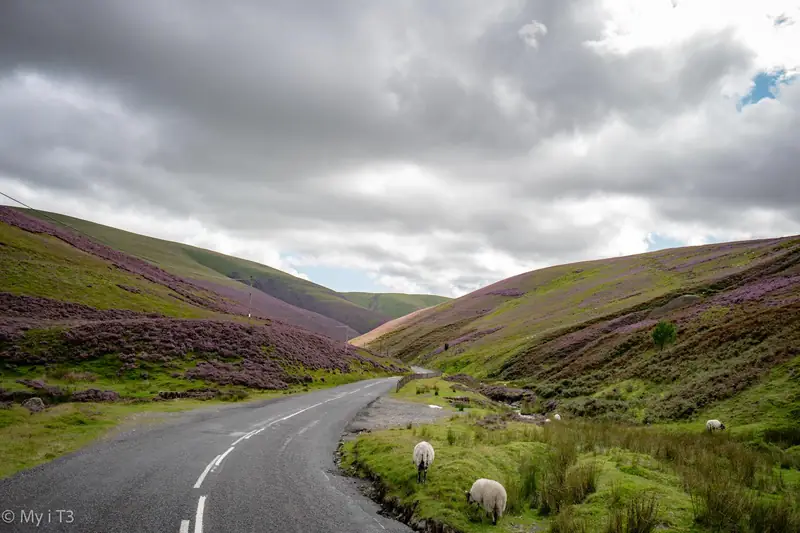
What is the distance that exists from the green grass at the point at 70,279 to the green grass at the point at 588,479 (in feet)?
195

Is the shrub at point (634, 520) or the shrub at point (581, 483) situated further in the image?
the shrub at point (581, 483)

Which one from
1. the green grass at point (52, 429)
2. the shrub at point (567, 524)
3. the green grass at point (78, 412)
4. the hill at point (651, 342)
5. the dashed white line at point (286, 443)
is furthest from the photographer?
the hill at point (651, 342)

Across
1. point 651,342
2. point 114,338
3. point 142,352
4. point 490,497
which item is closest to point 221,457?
point 490,497

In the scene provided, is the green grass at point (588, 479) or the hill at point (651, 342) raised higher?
the hill at point (651, 342)

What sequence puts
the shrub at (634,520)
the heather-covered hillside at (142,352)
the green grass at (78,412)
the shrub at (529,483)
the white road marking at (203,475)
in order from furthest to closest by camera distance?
the heather-covered hillside at (142,352) → the green grass at (78,412) → the white road marking at (203,475) → the shrub at (529,483) → the shrub at (634,520)

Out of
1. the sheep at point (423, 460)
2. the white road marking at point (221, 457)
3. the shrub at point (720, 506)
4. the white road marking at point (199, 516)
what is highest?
the shrub at point (720, 506)

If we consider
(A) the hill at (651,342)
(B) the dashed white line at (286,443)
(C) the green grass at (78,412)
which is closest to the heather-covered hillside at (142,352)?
(C) the green grass at (78,412)

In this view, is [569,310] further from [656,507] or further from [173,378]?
[656,507]

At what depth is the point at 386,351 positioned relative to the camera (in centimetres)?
14525

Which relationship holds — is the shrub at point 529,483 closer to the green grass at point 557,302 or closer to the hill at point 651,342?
the hill at point 651,342

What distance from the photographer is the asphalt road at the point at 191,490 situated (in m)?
10.2

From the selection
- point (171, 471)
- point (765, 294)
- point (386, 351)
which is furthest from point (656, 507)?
point (386, 351)

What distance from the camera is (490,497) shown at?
36.3 ft

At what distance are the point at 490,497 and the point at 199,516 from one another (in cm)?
698
